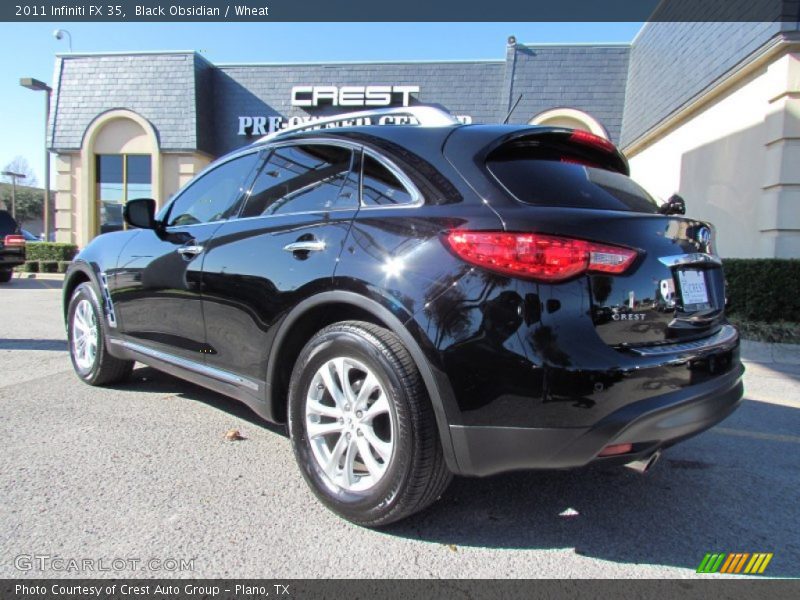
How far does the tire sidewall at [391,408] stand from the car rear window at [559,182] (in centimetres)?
88

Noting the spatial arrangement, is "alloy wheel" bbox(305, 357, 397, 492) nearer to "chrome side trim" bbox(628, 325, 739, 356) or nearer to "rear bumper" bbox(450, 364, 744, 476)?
"rear bumper" bbox(450, 364, 744, 476)

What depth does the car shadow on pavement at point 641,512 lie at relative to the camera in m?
2.25

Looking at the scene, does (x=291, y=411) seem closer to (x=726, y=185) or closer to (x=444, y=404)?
(x=444, y=404)

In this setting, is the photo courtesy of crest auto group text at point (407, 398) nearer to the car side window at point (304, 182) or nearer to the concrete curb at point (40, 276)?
the car side window at point (304, 182)

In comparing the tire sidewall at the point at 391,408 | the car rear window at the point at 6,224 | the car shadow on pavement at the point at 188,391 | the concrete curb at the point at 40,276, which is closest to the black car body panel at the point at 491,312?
the tire sidewall at the point at 391,408

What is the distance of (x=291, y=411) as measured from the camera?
2.60 metres

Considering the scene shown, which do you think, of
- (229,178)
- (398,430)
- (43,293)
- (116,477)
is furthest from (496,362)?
(43,293)

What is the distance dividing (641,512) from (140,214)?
139 inches

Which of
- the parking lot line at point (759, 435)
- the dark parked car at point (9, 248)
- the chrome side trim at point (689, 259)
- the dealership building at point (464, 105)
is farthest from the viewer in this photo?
the dark parked car at point (9, 248)

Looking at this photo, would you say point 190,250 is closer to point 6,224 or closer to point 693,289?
point 693,289

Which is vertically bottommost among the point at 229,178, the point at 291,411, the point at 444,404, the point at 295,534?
the point at 295,534

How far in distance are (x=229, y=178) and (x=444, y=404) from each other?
225 cm

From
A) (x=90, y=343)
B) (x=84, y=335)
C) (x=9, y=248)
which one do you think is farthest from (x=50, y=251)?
(x=90, y=343)

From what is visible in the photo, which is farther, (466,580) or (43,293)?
(43,293)
